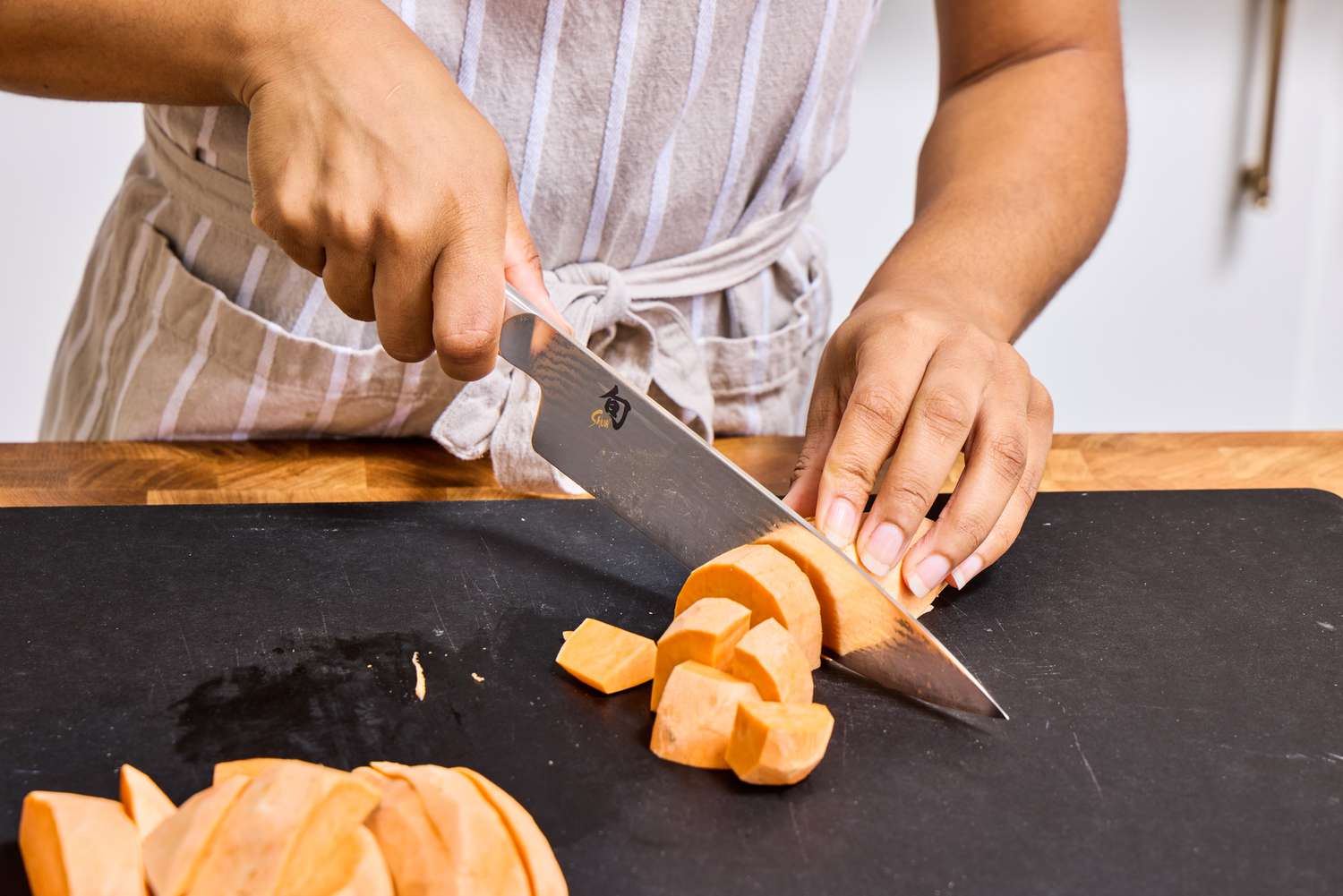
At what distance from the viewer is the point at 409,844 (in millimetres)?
835

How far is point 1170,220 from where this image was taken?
3.24 meters

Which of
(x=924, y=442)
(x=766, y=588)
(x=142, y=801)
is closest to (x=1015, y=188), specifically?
(x=924, y=442)

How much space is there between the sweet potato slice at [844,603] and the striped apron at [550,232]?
412 millimetres

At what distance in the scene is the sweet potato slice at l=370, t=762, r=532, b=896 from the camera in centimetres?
82

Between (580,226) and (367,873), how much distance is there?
0.88 meters

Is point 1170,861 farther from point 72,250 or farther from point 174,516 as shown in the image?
point 72,250

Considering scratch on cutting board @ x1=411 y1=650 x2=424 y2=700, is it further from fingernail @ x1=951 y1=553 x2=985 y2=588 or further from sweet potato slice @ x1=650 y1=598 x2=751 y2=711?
fingernail @ x1=951 y1=553 x2=985 y2=588

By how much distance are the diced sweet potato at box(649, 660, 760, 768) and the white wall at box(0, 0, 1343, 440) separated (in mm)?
2211

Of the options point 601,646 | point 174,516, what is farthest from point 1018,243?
point 174,516

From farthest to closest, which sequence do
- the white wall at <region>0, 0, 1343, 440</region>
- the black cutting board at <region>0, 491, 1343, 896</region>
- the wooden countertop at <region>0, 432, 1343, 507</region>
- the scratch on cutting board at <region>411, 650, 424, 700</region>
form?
1. the white wall at <region>0, 0, 1343, 440</region>
2. the wooden countertop at <region>0, 432, 1343, 507</region>
3. the scratch on cutting board at <region>411, 650, 424, 700</region>
4. the black cutting board at <region>0, 491, 1343, 896</region>

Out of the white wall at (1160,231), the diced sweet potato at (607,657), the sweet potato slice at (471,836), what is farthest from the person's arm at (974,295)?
the white wall at (1160,231)

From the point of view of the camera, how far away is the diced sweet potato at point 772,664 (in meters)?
1.00

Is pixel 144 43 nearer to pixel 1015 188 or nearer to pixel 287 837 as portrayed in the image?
pixel 287 837

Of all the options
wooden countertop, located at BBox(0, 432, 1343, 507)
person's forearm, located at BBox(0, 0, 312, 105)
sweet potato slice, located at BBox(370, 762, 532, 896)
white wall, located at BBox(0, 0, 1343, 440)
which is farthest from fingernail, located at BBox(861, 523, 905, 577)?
white wall, located at BBox(0, 0, 1343, 440)
